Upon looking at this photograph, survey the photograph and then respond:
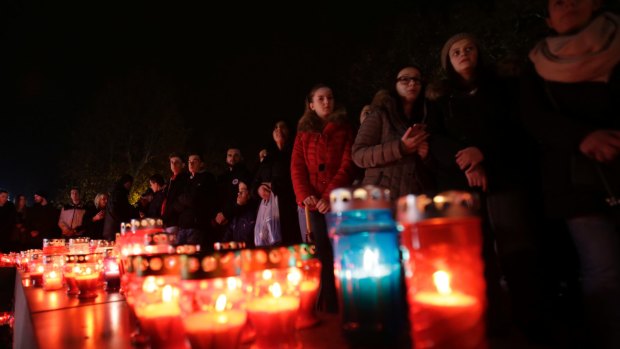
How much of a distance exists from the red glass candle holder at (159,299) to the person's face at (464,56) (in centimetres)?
164

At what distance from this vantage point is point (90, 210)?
7.83 meters

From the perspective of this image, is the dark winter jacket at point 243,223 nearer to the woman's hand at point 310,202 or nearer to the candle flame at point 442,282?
the woman's hand at point 310,202

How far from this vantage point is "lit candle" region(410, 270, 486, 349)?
3.25 ft

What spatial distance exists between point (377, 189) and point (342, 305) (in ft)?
1.13

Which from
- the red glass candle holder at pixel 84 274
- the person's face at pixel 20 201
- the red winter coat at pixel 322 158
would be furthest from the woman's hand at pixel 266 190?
the person's face at pixel 20 201

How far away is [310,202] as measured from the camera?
2758 millimetres

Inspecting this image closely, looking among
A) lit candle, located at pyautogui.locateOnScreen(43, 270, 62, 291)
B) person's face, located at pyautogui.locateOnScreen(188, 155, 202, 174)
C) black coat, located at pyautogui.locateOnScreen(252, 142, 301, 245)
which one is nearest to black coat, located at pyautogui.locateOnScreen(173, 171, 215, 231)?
person's face, located at pyautogui.locateOnScreen(188, 155, 202, 174)

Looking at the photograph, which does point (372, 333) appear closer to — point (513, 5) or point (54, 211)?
point (513, 5)

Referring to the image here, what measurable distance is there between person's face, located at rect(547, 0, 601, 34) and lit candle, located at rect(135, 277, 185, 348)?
5.85 ft

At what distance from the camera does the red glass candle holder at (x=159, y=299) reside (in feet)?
4.25

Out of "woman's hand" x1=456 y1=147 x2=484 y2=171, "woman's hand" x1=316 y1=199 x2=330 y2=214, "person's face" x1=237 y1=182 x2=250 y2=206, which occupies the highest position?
"person's face" x1=237 y1=182 x2=250 y2=206

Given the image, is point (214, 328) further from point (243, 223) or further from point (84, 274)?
point (243, 223)

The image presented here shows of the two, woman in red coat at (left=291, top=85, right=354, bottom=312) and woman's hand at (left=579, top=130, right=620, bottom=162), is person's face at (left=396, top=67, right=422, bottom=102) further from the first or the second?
woman's hand at (left=579, top=130, right=620, bottom=162)

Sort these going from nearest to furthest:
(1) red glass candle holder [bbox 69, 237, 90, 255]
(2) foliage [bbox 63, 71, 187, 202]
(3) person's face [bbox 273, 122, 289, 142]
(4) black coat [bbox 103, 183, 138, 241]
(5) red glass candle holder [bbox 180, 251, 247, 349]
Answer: (5) red glass candle holder [bbox 180, 251, 247, 349], (1) red glass candle holder [bbox 69, 237, 90, 255], (3) person's face [bbox 273, 122, 289, 142], (4) black coat [bbox 103, 183, 138, 241], (2) foliage [bbox 63, 71, 187, 202]
